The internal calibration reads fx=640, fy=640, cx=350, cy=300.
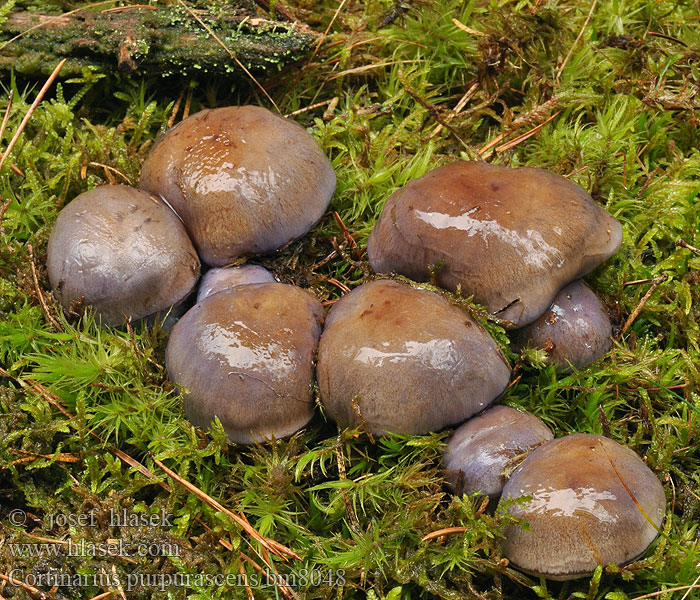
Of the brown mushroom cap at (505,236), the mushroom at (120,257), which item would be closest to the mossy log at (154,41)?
the mushroom at (120,257)

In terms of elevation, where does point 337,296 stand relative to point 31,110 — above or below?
below

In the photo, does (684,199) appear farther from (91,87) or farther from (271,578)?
(91,87)

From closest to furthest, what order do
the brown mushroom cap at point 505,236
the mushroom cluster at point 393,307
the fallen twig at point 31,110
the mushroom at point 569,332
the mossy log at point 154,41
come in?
the mushroom cluster at point 393,307 → the brown mushroom cap at point 505,236 → the mushroom at point 569,332 → the fallen twig at point 31,110 → the mossy log at point 154,41

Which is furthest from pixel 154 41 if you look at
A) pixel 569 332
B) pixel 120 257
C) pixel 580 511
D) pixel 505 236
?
pixel 580 511

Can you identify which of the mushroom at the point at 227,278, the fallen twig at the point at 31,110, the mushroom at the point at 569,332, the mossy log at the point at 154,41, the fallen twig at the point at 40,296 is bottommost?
the fallen twig at the point at 40,296

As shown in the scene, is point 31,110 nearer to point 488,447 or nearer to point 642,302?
point 488,447

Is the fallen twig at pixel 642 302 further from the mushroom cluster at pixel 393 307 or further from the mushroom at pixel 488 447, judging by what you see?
the mushroom at pixel 488 447
